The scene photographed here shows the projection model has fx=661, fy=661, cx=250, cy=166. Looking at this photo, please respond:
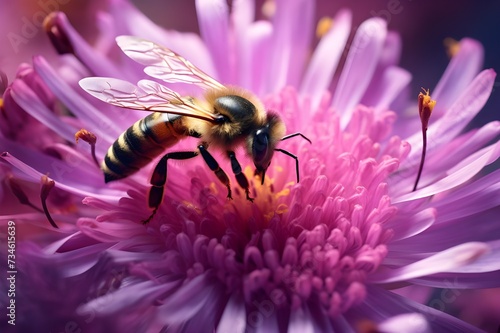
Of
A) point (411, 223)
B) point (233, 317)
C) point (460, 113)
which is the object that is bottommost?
point (233, 317)

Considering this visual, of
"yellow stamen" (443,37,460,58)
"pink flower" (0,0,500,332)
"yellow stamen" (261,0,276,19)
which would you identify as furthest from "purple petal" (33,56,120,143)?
"yellow stamen" (443,37,460,58)

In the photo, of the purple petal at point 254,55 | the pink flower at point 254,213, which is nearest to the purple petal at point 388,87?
the pink flower at point 254,213

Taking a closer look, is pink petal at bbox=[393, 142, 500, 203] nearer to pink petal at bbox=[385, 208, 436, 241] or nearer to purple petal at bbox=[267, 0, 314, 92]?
pink petal at bbox=[385, 208, 436, 241]

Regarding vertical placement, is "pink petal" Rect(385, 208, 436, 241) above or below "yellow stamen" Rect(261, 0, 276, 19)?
below

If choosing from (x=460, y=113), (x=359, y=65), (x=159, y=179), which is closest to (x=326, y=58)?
(x=359, y=65)

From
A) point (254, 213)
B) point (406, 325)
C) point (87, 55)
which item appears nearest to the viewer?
point (406, 325)

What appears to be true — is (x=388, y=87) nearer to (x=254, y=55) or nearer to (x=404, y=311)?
(x=254, y=55)

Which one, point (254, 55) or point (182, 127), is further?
point (254, 55)
